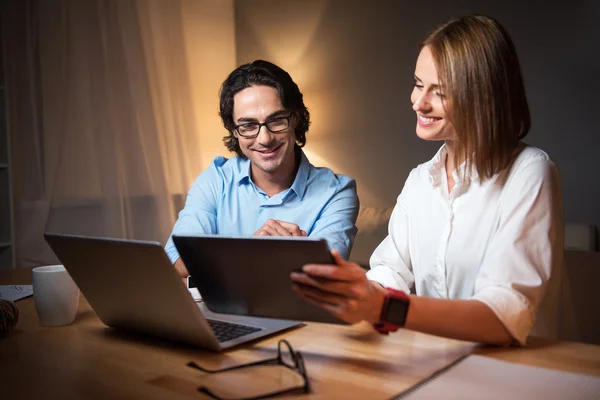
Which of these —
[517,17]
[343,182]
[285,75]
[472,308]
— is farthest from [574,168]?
[472,308]

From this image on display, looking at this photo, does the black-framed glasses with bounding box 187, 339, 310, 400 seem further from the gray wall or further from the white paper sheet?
the gray wall

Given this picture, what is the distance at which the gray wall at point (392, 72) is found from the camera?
282 cm

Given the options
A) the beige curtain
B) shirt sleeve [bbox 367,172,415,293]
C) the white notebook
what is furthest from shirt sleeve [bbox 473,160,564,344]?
the beige curtain

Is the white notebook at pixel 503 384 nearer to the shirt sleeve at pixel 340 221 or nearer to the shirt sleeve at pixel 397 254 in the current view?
the shirt sleeve at pixel 397 254

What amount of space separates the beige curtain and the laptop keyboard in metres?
2.01

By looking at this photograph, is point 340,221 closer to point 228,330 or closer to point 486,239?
point 486,239

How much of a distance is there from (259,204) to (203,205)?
0.19 m

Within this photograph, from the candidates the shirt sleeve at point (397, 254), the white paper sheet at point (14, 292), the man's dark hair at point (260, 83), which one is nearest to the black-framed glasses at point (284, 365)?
the shirt sleeve at point (397, 254)

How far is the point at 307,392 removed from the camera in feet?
2.59

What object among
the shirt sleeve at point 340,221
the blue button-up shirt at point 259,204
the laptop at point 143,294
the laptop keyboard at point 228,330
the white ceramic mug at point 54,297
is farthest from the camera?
the blue button-up shirt at point 259,204

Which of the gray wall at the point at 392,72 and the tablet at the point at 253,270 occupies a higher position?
the gray wall at the point at 392,72

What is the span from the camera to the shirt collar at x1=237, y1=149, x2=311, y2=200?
6.50 feet

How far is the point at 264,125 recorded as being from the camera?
6.26 ft

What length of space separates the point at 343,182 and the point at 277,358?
118cm
